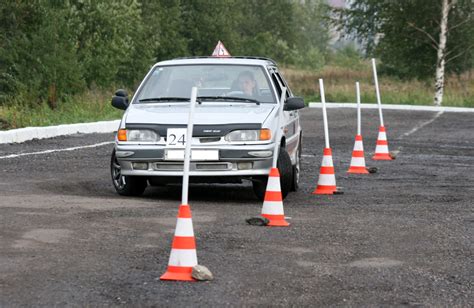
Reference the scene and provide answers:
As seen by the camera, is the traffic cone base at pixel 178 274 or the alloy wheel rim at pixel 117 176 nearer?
the traffic cone base at pixel 178 274

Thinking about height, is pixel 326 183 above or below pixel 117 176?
below

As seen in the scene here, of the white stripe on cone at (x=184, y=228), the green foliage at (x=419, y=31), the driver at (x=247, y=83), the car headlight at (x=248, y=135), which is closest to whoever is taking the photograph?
the white stripe on cone at (x=184, y=228)

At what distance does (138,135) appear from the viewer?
12406mm

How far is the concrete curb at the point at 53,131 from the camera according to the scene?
21.8 m

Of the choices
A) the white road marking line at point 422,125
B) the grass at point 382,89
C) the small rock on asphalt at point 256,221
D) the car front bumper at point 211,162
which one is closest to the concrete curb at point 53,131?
the white road marking line at point 422,125

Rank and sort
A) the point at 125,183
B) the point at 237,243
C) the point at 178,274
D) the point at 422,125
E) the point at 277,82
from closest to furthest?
the point at 178,274
the point at 237,243
the point at 125,183
the point at 277,82
the point at 422,125

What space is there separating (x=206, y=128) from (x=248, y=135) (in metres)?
0.46

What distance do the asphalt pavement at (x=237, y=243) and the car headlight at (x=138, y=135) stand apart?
2.10ft

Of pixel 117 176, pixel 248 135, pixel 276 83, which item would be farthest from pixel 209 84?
pixel 117 176

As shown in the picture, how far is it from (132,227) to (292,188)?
176 inches

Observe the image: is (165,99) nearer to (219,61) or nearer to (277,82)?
(219,61)

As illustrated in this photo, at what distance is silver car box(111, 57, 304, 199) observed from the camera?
1212 centimetres

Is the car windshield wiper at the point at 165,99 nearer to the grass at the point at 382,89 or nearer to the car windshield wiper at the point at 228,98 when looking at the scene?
the car windshield wiper at the point at 228,98

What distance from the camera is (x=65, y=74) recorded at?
32375mm
